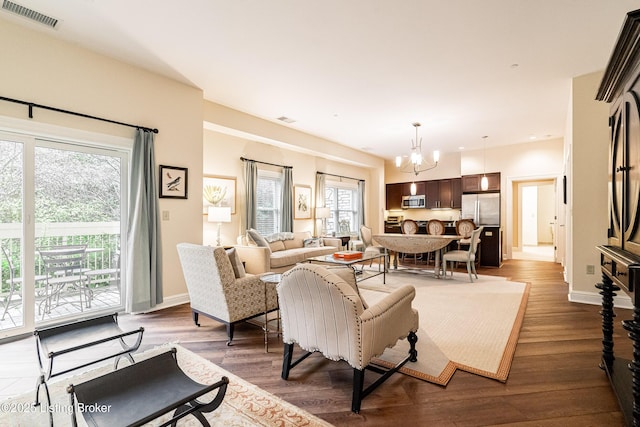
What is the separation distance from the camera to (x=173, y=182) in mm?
3980

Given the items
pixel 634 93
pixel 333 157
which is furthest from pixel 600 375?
pixel 333 157

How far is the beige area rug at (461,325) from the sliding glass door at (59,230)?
327cm

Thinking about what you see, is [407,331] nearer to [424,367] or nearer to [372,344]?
[424,367]

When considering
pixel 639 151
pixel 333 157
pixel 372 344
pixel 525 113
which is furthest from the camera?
pixel 333 157

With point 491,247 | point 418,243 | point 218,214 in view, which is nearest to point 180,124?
point 218,214

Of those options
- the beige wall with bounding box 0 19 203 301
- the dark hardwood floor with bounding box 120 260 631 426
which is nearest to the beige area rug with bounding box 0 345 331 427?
the dark hardwood floor with bounding box 120 260 631 426

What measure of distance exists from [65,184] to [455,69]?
4624 mm

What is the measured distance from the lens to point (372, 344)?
1743 mm

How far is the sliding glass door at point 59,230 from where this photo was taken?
9.44 ft

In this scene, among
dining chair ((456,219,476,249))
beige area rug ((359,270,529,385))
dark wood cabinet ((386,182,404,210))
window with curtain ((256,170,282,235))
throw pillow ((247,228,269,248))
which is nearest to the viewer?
beige area rug ((359,270,529,385))

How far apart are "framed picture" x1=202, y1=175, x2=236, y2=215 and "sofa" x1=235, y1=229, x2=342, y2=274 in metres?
0.75

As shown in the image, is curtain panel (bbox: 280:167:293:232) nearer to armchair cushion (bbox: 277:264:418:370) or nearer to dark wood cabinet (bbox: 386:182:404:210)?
dark wood cabinet (bbox: 386:182:404:210)

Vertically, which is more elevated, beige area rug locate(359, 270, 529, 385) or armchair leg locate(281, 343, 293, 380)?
armchair leg locate(281, 343, 293, 380)

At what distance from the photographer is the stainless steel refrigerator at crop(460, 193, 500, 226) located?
7.46 m
